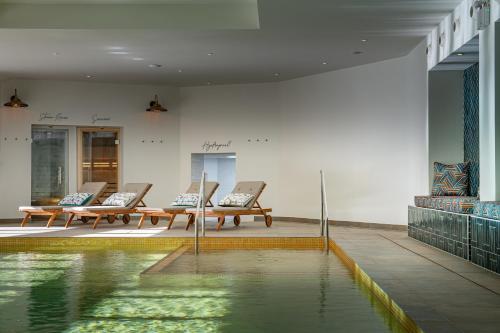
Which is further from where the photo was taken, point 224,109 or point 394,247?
point 224,109

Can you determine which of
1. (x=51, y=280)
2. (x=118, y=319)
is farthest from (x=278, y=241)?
(x=118, y=319)

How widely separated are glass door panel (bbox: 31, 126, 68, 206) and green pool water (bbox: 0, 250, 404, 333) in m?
5.87

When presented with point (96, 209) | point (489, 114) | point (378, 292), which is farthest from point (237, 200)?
point (378, 292)

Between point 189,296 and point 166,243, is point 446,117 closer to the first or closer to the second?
point 166,243

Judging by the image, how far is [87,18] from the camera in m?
9.13

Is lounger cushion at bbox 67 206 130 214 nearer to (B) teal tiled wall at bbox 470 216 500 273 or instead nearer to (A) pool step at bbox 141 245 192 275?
(A) pool step at bbox 141 245 192 275

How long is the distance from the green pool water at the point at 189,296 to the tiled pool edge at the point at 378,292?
7cm

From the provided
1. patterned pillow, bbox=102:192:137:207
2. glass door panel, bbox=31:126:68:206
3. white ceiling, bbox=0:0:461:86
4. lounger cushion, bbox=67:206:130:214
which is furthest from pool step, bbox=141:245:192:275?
glass door panel, bbox=31:126:68:206

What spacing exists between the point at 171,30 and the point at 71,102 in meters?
5.81

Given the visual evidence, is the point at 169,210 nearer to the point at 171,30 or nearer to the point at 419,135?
the point at 171,30

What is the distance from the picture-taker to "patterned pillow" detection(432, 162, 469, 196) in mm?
9219

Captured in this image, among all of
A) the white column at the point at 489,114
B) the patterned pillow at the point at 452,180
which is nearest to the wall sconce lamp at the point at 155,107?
the patterned pillow at the point at 452,180

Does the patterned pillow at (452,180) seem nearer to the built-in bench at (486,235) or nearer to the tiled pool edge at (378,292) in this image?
the tiled pool edge at (378,292)

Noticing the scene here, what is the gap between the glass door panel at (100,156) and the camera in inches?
573
